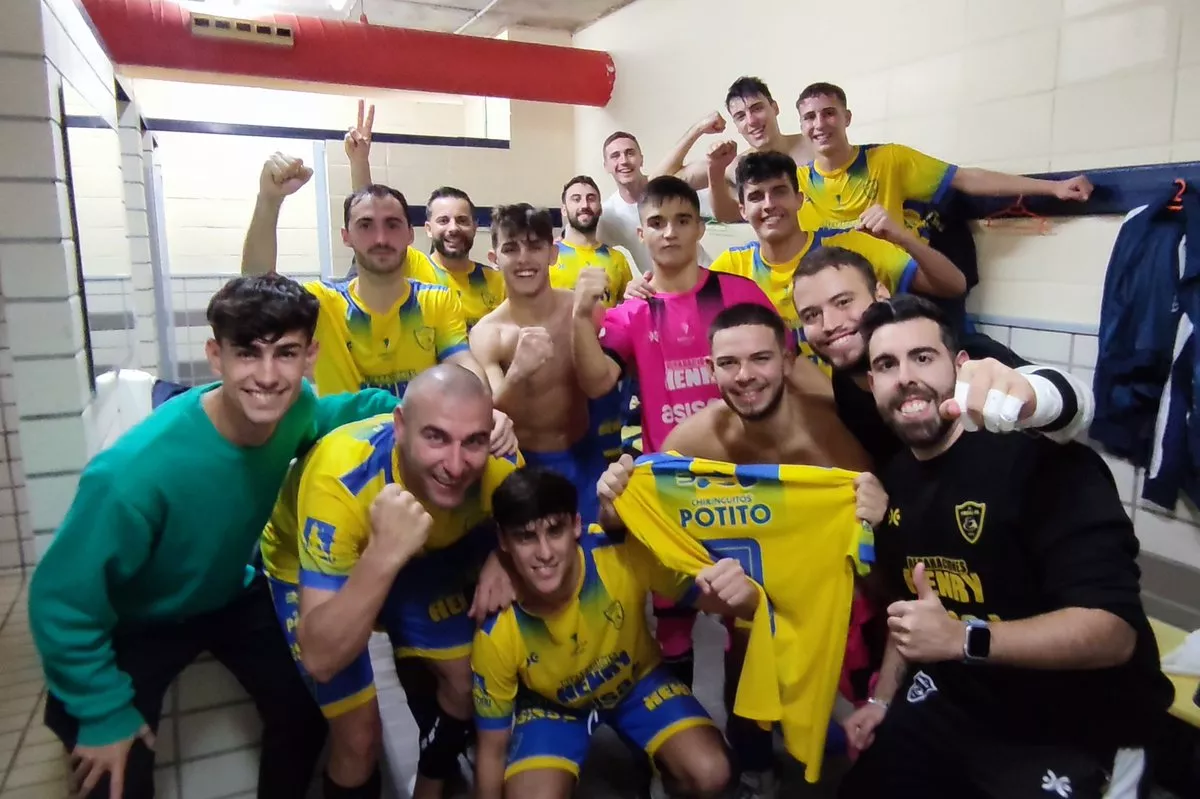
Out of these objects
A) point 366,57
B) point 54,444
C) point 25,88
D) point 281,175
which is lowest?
point 54,444

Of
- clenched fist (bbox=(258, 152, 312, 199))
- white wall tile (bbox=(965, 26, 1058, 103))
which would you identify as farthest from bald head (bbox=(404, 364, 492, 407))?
white wall tile (bbox=(965, 26, 1058, 103))

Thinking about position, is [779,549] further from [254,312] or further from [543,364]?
[254,312]

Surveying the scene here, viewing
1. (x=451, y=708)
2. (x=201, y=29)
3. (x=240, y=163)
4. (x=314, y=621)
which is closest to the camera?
(x=314, y=621)

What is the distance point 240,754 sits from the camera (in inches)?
76.8

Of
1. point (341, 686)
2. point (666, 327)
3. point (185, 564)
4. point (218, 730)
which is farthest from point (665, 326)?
point (218, 730)

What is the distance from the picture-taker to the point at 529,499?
6.12 ft

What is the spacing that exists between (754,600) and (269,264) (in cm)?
239

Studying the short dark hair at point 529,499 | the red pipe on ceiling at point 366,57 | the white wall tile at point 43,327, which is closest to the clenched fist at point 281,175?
the white wall tile at point 43,327

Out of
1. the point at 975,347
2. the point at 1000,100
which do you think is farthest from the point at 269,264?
the point at 1000,100

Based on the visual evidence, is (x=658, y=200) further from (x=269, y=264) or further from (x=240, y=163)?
(x=240, y=163)

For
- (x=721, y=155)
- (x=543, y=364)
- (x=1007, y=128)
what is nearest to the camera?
(x=543, y=364)

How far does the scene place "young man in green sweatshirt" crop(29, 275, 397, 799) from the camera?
5.30ft

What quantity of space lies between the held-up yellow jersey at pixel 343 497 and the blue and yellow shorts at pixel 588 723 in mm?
552

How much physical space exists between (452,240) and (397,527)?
2.35 metres
